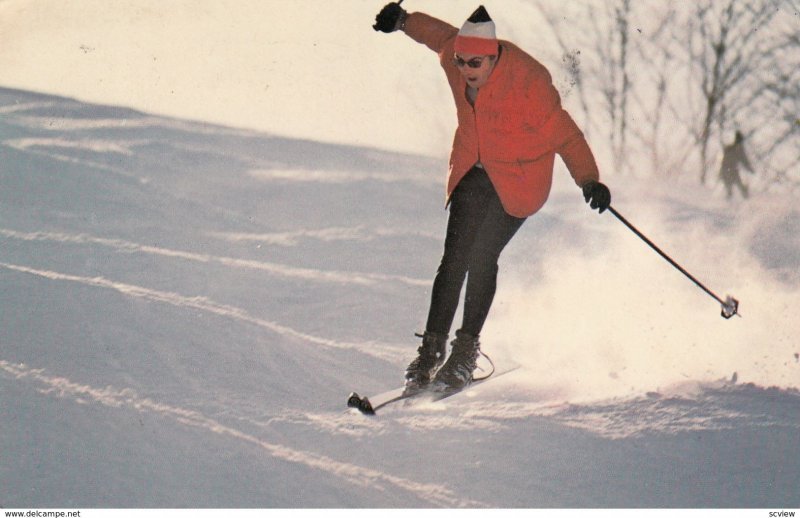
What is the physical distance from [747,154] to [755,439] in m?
7.11

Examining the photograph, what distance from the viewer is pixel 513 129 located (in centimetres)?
393

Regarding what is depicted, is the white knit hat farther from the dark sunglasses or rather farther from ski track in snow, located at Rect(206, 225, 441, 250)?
ski track in snow, located at Rect(206, 225, 441, 250)

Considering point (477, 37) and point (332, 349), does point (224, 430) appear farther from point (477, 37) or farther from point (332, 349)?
point (477, 37)

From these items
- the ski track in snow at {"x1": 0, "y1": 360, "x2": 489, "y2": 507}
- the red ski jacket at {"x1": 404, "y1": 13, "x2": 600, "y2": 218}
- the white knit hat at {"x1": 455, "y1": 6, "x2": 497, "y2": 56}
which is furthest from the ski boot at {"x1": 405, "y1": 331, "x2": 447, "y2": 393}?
the white knit hat at {"x1": 455, "y1": 6, "x2": 497, "y2": 56}

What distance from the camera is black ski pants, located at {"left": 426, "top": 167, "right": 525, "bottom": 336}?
13.5ft

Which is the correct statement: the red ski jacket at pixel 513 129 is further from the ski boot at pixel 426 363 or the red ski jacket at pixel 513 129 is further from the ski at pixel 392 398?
the ski at pixel 392 398

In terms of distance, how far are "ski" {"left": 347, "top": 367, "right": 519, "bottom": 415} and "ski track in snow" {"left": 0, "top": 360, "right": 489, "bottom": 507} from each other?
0.29 metres

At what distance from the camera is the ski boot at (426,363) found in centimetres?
423

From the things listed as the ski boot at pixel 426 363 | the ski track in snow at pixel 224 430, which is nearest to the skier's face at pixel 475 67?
the ski boot at pixel 426 363

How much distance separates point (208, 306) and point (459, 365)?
1.70 metres

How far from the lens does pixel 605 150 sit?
10898 millimetres

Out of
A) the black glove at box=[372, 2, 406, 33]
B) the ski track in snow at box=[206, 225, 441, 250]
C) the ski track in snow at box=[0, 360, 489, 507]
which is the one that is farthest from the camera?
the ski track in snow at box=[206, 225, 441, 250]

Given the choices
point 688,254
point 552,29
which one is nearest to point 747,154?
point 552,29

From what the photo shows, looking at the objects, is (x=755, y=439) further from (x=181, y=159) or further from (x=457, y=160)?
(x=181, y=159)
